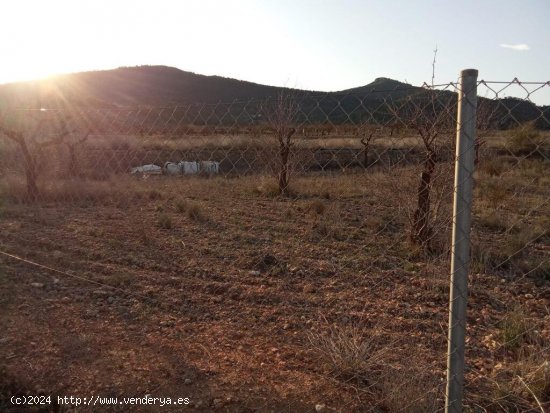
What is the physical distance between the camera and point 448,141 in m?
5.95

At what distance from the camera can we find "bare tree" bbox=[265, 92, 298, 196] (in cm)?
1159

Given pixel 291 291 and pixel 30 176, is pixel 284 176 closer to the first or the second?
pixel 30 176

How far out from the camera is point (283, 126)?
1208 cm

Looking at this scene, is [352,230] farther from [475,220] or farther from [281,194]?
[281,194]

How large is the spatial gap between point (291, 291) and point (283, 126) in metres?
7.43

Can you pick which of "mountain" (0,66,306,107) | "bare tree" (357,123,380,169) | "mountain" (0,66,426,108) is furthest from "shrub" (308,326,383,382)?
"mountain" (0,66,426,108)

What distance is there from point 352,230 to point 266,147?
5.55 meters

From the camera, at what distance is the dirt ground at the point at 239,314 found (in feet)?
10.2

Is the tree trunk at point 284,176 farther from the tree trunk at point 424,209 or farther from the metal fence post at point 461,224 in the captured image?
the metal fence post at point 461,224

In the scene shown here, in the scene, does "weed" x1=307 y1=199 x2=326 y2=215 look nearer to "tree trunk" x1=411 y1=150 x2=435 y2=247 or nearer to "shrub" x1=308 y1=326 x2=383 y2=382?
"tree trunk" x1=411 y1=150 x2=435 y2=247

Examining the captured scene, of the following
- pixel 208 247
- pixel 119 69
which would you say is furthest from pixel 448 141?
pixel 119 69

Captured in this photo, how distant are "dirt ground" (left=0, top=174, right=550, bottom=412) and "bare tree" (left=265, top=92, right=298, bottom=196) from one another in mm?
3606

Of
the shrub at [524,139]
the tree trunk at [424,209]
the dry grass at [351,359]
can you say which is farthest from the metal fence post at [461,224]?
the tree trunk at [424,209]

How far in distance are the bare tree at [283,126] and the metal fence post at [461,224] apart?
9.24m
